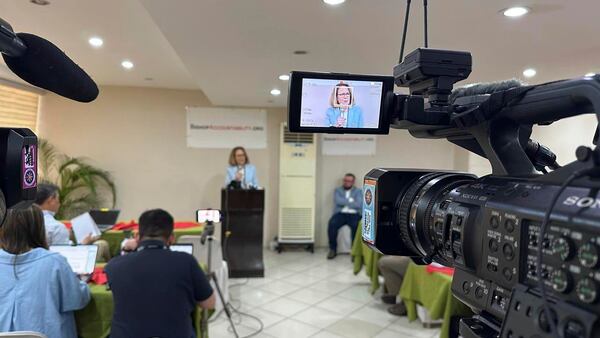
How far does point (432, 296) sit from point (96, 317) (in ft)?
7.33

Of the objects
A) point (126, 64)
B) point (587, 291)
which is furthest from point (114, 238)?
point (587, 291)

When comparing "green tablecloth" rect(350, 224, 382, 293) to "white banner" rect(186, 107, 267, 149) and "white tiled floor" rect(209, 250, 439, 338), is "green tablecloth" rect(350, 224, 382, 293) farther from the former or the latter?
"white banner" rect(186, 107, 267, 149)

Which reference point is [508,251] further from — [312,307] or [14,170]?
[312,307]

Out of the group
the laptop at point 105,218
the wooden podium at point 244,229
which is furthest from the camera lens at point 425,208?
the wooden podium at point 244,229

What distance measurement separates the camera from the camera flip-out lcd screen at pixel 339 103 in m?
1.01

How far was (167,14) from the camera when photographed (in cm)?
236

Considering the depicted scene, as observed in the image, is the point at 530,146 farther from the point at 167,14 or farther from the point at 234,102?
the point at 234,102

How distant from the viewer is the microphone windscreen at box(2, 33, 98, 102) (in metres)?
0.63

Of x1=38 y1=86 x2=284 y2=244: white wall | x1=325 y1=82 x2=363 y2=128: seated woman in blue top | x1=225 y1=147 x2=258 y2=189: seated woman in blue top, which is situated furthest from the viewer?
x1=38 y1=86 x2=284 y2=244: white wall

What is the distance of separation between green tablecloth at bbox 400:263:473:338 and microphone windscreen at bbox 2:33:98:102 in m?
2.35

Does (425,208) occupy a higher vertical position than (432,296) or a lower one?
higher

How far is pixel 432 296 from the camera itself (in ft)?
10.1

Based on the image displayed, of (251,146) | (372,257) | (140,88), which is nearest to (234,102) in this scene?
(251,146)

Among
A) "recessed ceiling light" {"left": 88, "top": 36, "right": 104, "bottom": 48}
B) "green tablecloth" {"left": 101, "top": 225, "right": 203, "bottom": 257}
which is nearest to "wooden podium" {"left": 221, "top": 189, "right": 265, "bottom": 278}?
"green tablecloth" {"left": 101, "top": 225, "right": 203, "bottom": 257}
